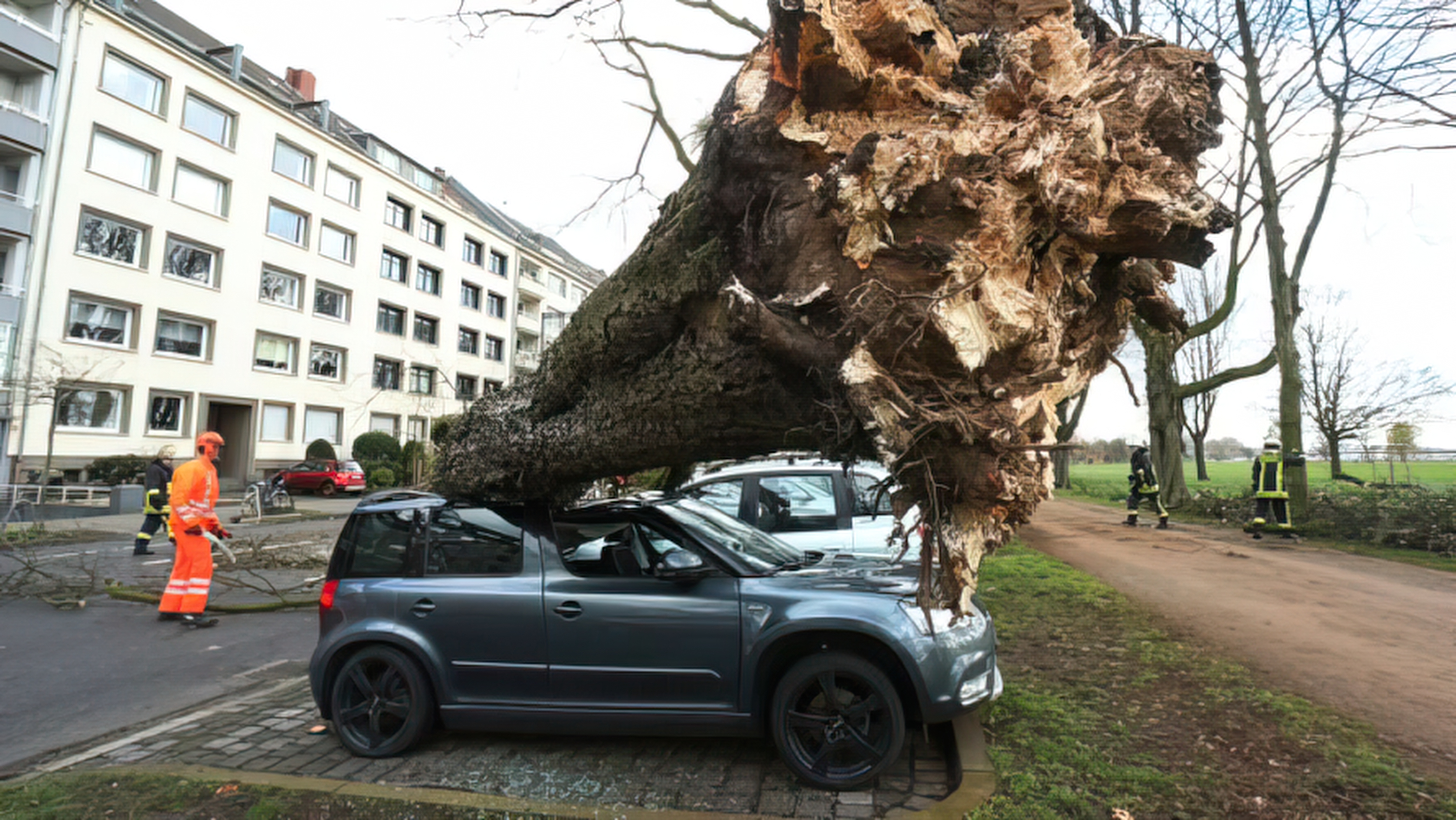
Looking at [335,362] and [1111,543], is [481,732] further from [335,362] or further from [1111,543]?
[335,362]

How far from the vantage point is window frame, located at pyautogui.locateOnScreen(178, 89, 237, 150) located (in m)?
28.2

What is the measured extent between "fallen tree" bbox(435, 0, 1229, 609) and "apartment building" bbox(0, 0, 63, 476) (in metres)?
28.0

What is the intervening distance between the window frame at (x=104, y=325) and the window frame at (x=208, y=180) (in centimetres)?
449

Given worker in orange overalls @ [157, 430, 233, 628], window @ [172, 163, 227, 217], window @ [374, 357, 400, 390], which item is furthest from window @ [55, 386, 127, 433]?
worker in orange overalls @ [157, 430, 233, 628]

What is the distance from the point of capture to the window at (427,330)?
135 feet

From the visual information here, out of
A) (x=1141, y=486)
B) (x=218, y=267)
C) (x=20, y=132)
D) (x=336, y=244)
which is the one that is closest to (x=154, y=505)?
(x=20, y=132)

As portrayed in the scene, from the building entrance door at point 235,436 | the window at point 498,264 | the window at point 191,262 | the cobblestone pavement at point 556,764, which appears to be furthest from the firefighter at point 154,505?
the window at point 498,264

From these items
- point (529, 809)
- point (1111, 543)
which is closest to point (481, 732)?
point (529, 809)

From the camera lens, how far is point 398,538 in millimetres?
4695

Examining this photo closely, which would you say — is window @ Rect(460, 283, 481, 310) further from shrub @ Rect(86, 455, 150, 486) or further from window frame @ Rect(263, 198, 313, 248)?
shrub @ Rect(86, 455, 150, 486)

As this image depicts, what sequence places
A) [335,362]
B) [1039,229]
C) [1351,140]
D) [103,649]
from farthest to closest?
[335,362]
[1351,140]
[103,649]
[1039,229]

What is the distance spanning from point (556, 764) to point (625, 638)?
830 mm

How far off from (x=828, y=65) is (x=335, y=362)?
124 ft

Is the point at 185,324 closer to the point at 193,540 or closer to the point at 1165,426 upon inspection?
the point at 193,540
